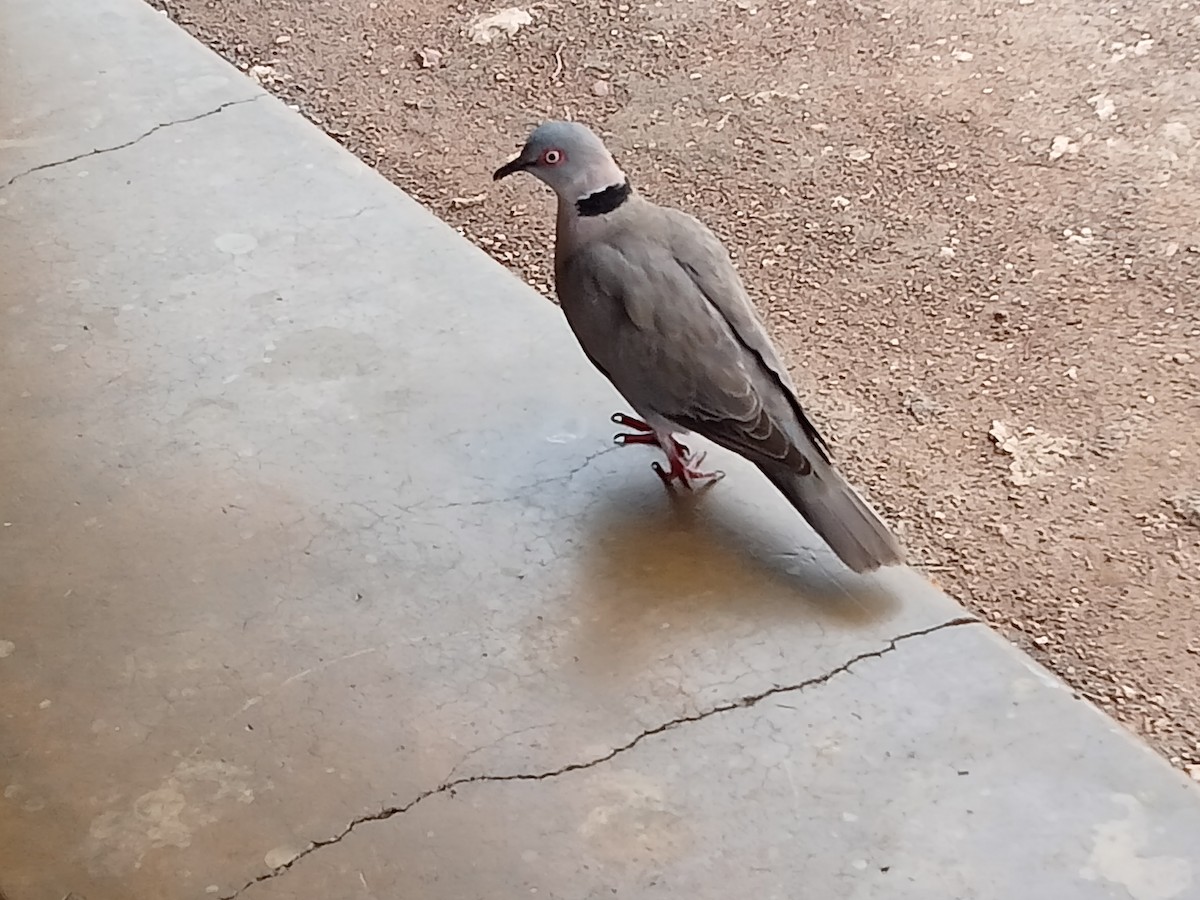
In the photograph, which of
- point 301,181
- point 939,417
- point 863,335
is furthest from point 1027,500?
point 301,181

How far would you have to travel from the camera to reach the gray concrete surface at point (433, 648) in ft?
6.16

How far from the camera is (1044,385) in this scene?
9.09 feet

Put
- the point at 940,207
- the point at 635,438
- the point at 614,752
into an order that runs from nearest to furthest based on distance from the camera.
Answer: the point at 614,752 → the point at 635,438 → the point at 940,207

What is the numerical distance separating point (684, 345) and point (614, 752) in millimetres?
648

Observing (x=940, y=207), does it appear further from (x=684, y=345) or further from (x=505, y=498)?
(x=505, y=498)

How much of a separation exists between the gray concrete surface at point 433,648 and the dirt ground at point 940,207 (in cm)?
31

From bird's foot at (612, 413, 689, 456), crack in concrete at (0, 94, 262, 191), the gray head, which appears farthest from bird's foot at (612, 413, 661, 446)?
crack in concrete at (0, 94, 262, 191)

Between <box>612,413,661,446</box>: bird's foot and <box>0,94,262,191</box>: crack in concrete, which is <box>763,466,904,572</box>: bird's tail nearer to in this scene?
<box>612,413,661,446</box>: bird's foot

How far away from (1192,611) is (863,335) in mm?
912

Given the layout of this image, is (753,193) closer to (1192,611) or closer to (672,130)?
(672,130)

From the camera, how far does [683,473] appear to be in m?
2.41

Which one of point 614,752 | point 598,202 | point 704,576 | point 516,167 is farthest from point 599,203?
point 614,752

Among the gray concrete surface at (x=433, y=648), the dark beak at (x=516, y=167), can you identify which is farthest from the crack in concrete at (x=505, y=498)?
the dark beak at (x=516, y=167)

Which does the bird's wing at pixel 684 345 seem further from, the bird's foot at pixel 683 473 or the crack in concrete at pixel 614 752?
the crack in concrete at pixel 614 752
